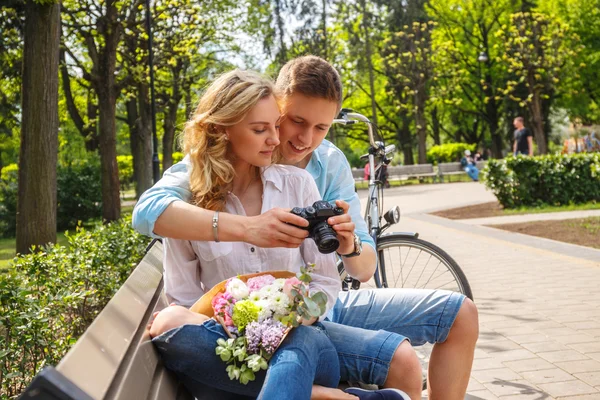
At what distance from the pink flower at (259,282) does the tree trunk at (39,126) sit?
21.9ft

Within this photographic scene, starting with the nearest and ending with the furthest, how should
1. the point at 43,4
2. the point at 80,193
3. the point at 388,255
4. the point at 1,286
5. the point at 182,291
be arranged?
the point at 182,291
the point at 1,286
the point at 388,255
the point at 43,4
the point at 80,193

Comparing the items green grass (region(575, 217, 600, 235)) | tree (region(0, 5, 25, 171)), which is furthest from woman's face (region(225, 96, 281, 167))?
tree (region(0, 5, 25, 171))

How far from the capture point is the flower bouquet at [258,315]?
1903 mm

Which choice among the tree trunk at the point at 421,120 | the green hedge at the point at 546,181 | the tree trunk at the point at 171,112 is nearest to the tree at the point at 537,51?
the tree trunk at the point at 421,120

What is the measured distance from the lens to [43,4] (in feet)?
25.1

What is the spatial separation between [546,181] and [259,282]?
15.0 metres

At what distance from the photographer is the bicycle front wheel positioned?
170 inches

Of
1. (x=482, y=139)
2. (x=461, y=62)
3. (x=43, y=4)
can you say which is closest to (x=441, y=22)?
(x=461, y=62)

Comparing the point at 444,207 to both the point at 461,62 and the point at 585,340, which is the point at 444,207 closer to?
the point at 585,340

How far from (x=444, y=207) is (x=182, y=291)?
51.3 ft

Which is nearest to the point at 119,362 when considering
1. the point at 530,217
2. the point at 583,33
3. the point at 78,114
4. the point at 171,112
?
the point at 530,217

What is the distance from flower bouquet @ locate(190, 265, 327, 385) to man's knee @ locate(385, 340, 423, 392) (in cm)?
39

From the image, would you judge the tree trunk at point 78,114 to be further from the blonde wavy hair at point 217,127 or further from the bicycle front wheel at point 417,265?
the blonde wavy hair at point 217,127

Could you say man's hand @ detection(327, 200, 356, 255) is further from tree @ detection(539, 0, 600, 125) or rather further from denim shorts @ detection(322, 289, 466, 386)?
tree @ detection(539, 0, 600, 125)
